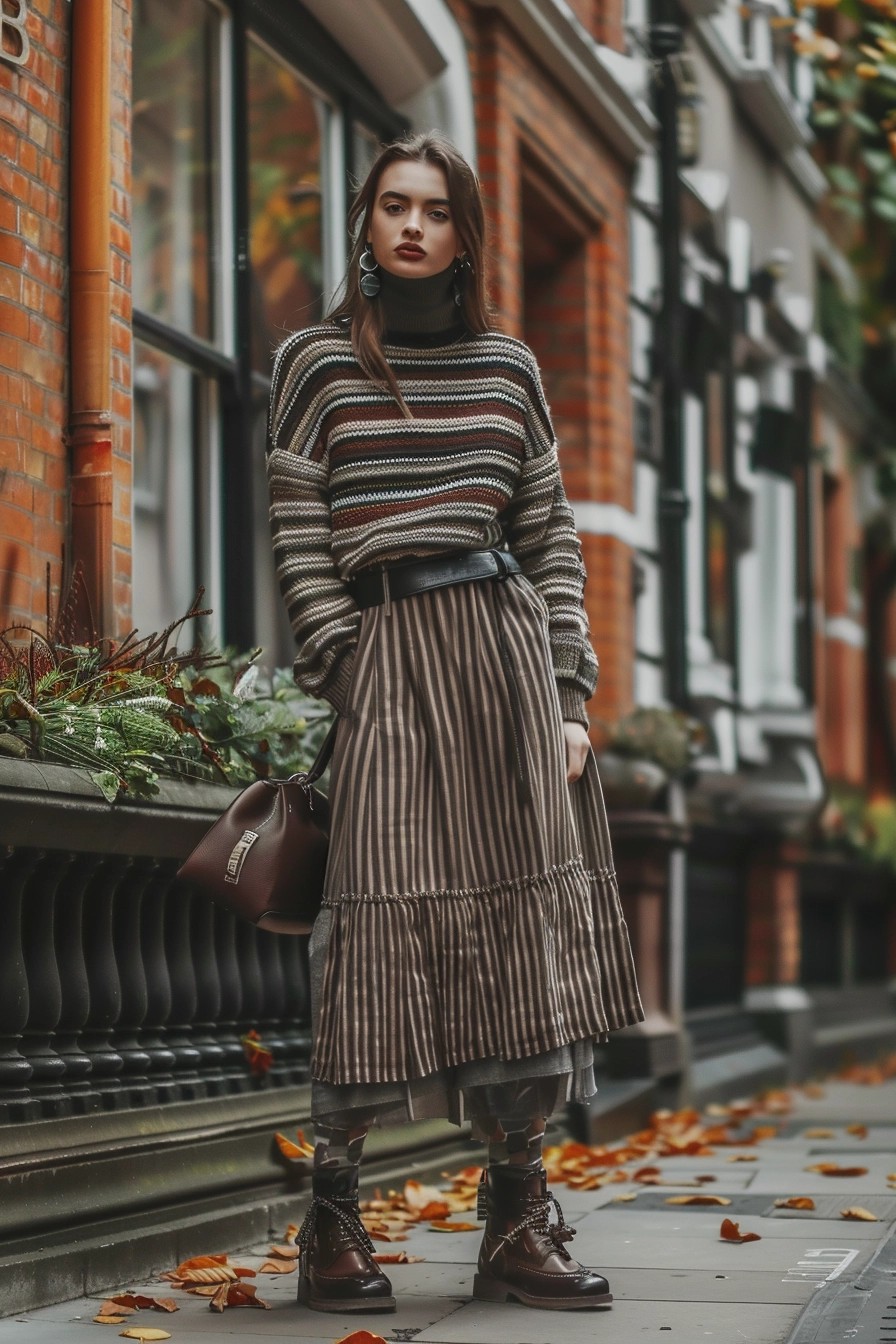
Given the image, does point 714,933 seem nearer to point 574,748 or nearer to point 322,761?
point 574,748

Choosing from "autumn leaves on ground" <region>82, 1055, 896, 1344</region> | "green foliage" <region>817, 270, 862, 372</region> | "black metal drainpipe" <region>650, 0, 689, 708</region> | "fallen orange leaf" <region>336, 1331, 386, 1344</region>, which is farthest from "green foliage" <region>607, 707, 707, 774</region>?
"green foliage" <region>817, 270, 862, 372</region>

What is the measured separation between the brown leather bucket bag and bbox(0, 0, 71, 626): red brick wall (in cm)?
86

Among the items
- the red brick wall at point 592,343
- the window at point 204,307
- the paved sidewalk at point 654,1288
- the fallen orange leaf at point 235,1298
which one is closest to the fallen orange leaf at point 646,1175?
the paved sidewalk at point 654,1288

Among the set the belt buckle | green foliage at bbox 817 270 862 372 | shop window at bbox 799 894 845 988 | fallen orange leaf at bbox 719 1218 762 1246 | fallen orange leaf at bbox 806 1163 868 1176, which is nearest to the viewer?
the belt buckle

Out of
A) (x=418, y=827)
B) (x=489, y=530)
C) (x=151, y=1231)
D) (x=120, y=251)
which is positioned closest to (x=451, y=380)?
(x=489, y=530)

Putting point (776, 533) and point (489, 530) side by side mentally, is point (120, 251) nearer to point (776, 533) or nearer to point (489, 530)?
point (489, 530)

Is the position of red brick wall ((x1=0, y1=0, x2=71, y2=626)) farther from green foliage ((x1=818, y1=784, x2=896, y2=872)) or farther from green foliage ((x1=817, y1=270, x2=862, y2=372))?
green foliage ((x1=817, y1=270, x2=862, y2=372))

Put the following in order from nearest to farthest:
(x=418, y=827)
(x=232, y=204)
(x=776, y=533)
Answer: (x=418, y=827) < (x=232, y=204) < (x=776, y=533)

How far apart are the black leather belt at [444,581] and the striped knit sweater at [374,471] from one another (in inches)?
1.3

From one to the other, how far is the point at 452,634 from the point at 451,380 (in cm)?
51

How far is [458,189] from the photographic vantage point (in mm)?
4090

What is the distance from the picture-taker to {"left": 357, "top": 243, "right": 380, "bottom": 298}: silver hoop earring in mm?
4113

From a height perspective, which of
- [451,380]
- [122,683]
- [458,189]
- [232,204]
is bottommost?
[122,683]

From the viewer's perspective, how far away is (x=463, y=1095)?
4.03m
